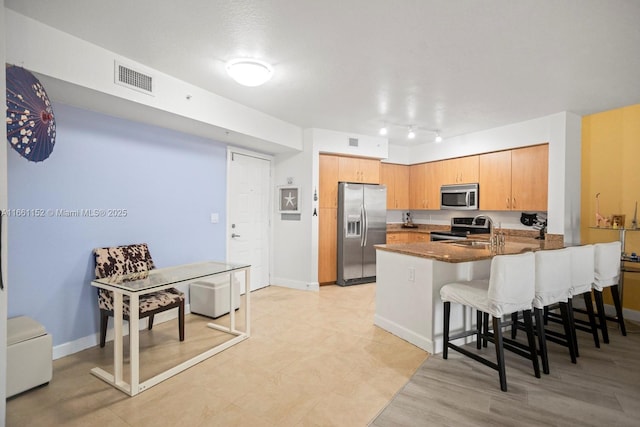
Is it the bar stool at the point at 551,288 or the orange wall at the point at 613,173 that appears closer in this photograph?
the bar stool at the point at 551,288

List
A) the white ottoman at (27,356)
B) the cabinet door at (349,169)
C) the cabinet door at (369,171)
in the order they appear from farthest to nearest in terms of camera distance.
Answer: the cabinet door at (369,171)
the cabinet door at (349,169)
the white ottoman at (27,356)

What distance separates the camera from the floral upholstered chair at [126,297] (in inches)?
110

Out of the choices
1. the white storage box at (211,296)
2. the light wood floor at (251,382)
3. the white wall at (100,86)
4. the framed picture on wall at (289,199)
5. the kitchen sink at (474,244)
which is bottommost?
the light wood floor at (251,382)

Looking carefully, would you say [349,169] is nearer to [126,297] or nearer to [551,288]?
[551,288]

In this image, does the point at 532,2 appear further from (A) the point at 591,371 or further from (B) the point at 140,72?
(B) the point at 140,72

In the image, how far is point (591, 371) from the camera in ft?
8.37

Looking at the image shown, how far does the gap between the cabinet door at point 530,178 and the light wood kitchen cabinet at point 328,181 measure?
271 cm

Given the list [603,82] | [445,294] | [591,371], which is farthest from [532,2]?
[591,371]

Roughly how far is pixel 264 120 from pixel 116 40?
2.00m

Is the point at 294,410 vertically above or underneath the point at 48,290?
underneath

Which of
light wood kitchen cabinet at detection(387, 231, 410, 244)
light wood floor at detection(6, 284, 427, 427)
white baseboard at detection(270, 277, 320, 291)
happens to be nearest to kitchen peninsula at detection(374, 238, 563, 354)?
light wood floor at detection(6, 284, 427, 427)

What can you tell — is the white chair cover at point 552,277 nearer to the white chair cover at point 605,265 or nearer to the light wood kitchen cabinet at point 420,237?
the white chair cover at point 605,265

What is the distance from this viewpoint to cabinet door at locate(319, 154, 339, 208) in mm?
5168

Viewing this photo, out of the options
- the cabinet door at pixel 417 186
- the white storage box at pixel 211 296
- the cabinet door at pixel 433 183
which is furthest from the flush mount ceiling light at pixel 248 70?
the cabinet door at pixel 417 186
